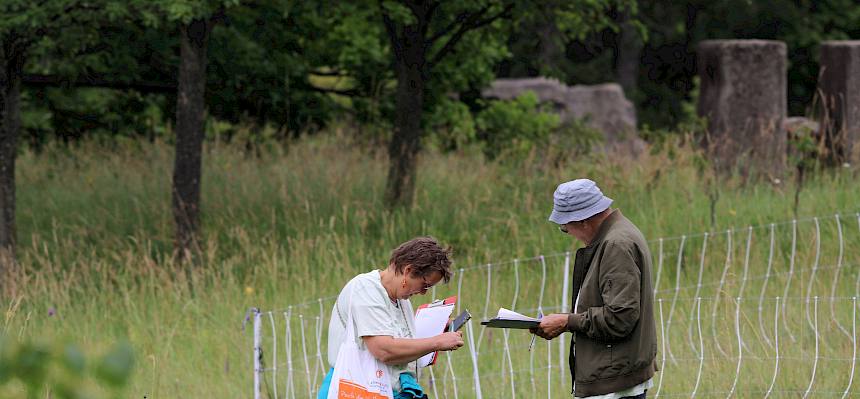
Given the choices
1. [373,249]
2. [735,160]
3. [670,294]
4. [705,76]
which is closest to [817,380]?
[670,294]

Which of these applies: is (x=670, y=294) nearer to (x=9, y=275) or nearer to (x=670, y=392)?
(x=670, y=392)

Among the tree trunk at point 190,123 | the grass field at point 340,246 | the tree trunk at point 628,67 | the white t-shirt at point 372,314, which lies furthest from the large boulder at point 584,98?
the white t-shirt at point 372,314

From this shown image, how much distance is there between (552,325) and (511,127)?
9405 mm

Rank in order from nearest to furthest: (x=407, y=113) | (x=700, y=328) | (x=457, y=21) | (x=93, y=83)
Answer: (x=700, y=328)
(x=457, y=21)
(x=407, y=113)
(x=93, y=83)

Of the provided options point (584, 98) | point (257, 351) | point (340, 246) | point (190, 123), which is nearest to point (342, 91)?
point (190, 123)

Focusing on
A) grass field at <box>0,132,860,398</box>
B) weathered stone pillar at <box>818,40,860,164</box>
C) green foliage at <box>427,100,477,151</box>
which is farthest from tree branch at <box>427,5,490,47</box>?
weathered stone pillar at <box>818,40,860,164</box>

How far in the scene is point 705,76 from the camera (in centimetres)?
1277

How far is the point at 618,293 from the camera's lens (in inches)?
172

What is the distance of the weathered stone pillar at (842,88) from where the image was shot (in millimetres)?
11961

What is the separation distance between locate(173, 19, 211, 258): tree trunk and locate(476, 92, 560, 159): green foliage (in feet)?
13.5

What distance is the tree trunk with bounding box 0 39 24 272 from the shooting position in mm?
9266

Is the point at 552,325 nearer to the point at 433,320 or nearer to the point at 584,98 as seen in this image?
the point at 433,320

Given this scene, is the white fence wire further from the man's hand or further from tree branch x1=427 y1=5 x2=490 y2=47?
tree branch x1=427 y1=5 x2=490 y2=47

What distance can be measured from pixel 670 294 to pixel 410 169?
2.78 metres
